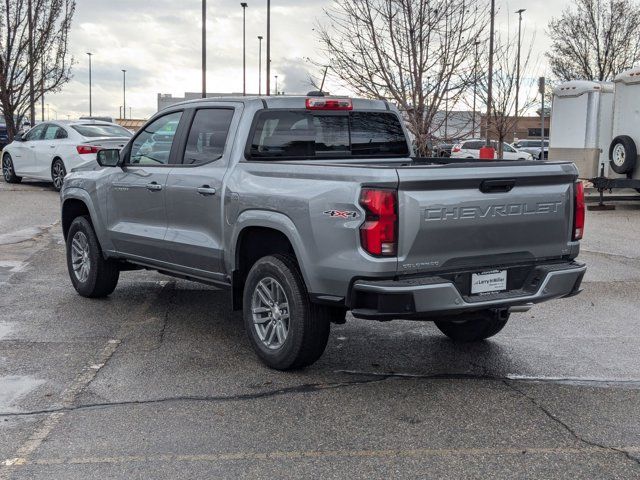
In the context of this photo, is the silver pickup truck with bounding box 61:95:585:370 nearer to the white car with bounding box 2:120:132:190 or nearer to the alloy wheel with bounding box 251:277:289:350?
the alloy wheel with bounding box 251:277:289:350

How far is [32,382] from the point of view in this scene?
548cm

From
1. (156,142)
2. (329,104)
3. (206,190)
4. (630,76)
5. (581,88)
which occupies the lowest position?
(206,190)

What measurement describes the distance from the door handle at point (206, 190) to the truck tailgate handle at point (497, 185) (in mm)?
2064

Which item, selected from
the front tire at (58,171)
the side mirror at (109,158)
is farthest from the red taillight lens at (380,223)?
the front tire at (58,171)

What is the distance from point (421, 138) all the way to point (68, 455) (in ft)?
37.0

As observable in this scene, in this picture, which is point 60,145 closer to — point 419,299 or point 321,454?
point 419,299

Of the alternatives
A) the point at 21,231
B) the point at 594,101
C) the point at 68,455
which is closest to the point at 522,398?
the point at 68,455

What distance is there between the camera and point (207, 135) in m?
6.59

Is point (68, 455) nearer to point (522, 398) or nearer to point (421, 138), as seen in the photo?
point (522, 398)

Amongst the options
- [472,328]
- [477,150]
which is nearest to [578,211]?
[472,328]

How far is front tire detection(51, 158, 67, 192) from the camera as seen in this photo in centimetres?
1798

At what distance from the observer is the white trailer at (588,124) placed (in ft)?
62.3

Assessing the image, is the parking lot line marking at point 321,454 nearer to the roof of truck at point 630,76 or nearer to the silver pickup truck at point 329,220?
the silver pickup truck at point 329,220

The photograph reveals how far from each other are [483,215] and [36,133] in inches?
642
